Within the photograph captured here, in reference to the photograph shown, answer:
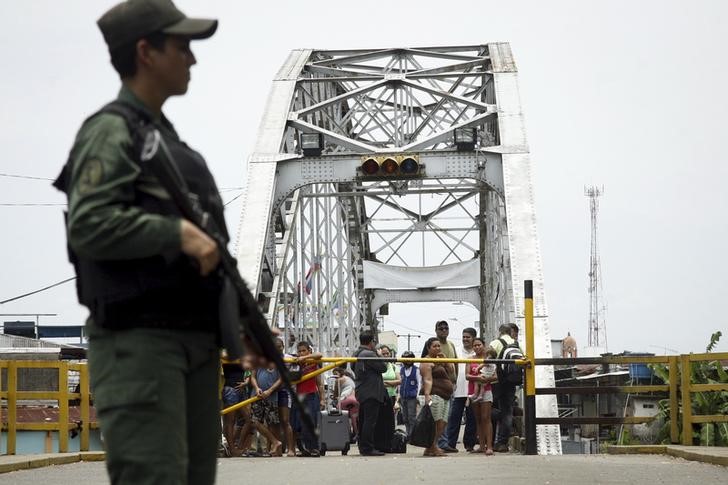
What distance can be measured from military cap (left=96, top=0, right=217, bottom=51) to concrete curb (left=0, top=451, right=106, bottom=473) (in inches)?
370

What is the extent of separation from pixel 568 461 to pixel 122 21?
10.6 metres

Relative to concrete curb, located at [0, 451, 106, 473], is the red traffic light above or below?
above

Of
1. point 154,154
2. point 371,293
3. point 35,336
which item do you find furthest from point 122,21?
point 35,336

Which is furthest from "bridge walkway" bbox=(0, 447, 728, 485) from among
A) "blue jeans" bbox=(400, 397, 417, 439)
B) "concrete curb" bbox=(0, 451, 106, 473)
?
"blue jeans" bbox=(400, 397, 417, 439)

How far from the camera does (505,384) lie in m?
16.6

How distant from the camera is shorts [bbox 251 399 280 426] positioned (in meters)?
16.4

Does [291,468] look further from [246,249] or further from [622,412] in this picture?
[246,249]

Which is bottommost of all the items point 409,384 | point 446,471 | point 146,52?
point 446,471

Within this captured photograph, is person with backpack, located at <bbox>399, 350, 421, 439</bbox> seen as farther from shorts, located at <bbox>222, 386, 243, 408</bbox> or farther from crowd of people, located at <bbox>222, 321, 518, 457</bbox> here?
shorts, located at <bbox>222, 386, 243, 408</bbox>

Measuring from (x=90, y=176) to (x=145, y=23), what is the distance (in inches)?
20.2

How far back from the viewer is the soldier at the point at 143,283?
3672mm

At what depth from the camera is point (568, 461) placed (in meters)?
13.8

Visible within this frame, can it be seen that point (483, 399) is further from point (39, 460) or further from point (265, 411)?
point (39, 460)

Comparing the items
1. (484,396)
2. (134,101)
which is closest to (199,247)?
(134,101)
